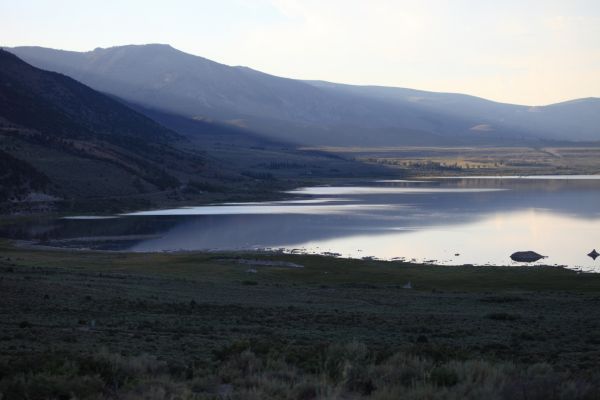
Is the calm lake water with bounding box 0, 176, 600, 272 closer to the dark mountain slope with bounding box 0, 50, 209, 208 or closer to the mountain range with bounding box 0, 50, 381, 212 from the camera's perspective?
the mountain range with bounding box 0, 50, 381, 212

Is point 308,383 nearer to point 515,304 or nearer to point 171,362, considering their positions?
point 171,362

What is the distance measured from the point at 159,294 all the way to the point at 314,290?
7.75 metres

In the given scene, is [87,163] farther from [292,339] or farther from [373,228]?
[292,339]

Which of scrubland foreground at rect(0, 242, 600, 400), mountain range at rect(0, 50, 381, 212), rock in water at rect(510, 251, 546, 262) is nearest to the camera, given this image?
scrubland foreground at rect(0, 242, 600, 400)

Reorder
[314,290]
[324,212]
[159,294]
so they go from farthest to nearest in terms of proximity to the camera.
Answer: [324,212], [314,290], [159,294]

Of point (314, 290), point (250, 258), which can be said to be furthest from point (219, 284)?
point (250, 258)

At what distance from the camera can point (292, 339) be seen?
1605cm

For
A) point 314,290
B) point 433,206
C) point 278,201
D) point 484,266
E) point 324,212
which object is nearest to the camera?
point 314,290

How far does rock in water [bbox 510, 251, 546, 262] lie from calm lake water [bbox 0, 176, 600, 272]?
536 mm

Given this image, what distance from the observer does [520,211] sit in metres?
85.9

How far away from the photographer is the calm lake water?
184ft

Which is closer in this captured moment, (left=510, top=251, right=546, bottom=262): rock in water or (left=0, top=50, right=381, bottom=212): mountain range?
(left=510, top=251, right=546, bottom=262): rock in water

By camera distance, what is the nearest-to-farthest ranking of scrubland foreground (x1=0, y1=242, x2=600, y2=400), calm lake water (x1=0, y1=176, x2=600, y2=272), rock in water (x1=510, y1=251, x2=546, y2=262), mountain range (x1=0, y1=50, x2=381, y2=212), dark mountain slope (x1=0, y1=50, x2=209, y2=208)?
scrubland foreground (x1=0, y1=242, x2=600, y2=400)
rock in water (x1=510, y1=251, x2=546, y2=262)
calm lake water (x1=0, y1=176, x2=600, y2=272)
mountain range (x1=0, y1=50, x2=381, y2=212)
dark mountain slope (x1=0, y1=50, x2=209, y2=208)

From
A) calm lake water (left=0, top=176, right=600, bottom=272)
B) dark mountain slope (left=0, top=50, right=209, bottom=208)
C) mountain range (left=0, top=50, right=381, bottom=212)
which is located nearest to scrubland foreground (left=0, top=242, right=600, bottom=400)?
calm lake water (left=0, top=176, right=600, bottom=272)
